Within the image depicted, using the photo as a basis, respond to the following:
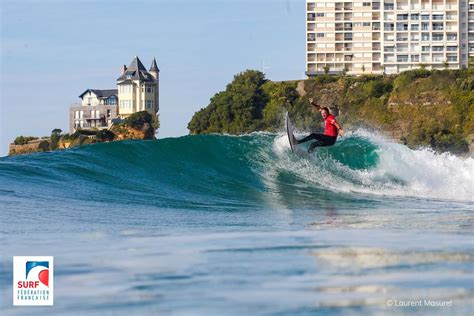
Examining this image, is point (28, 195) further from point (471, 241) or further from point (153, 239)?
point (471, 241)

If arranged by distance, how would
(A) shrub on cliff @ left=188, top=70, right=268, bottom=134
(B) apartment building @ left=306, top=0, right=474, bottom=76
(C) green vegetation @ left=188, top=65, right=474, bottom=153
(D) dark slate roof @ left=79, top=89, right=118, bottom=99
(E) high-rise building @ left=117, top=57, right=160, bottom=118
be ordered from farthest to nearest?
1. (D) dark slate roof @ left=79, top=89, right=118, bottom=99
2. (E) high-rise building @ left=117, top=57, right=160, bottom=118
3. (B) apartment building @ left=306, top=0, right=474, bottom=76
4. (A) shrub on cliff @ left=188, top=70, right=268, bottom=134
5. (C) green vegetation @ left=188, top=65, right=474, bottom=153

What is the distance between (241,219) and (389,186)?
26.1 ft

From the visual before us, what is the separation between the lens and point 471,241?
11492 mm

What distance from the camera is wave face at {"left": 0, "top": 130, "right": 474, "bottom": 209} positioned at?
18.6 metres

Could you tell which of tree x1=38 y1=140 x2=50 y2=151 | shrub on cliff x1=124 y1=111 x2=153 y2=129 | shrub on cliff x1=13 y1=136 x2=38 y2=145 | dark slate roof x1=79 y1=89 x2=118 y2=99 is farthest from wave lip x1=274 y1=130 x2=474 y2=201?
dark slate roof x1=79 y1=89 x2=118 y2=99

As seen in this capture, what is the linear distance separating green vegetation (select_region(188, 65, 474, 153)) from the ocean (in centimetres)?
5060

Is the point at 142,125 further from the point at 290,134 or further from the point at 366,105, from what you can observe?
the point at 290,134

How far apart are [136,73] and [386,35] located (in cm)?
2995

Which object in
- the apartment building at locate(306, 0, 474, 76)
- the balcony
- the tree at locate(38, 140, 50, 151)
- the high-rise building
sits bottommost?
the tree at locate(38, 140, 50, 151)

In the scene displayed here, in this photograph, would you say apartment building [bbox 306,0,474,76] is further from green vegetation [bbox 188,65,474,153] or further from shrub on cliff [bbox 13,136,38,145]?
shrub on cliff [bbox 13,136,38,145]
